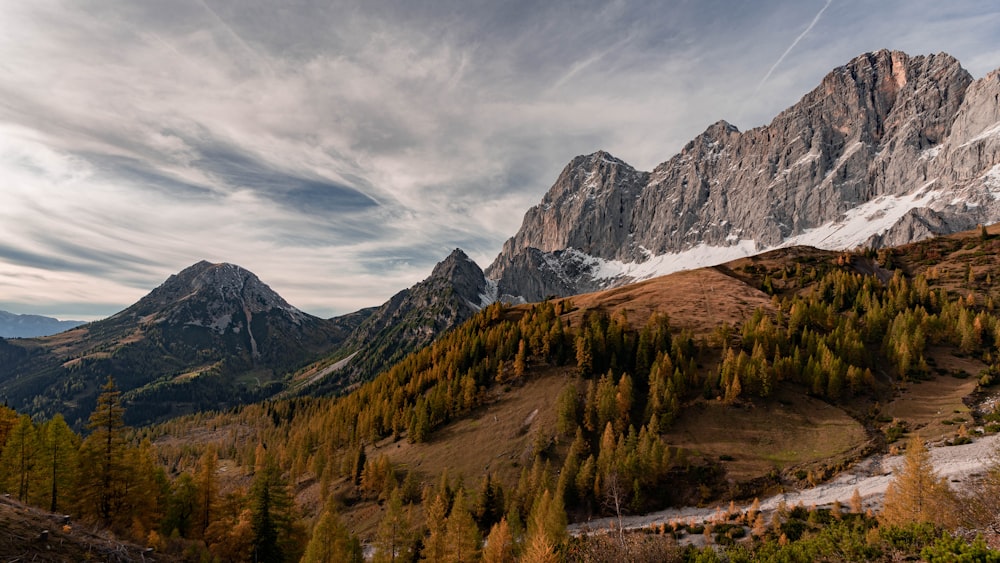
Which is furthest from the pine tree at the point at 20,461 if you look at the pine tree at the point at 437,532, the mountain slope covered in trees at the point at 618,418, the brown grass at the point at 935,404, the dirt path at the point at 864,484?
the brown grass at the point at 935,404

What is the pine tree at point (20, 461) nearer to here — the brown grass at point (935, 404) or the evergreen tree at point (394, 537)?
the evergreen tree at point (394, 537)

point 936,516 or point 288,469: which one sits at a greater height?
point 936,516

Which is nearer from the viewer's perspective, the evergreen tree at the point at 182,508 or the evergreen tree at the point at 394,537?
the evergreen tree at the point at 182,508

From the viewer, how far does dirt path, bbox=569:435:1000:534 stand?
63.3 meters

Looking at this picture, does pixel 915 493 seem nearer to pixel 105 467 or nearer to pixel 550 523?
pixel 550 523

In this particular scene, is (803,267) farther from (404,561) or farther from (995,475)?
(404,561)

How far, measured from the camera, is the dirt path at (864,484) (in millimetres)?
63312

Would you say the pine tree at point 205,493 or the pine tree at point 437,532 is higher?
the pine tree at point 205,493

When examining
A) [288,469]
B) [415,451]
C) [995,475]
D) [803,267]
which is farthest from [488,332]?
[803,267]

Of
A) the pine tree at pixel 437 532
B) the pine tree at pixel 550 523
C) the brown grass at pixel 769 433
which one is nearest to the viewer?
the pine tree at pixel 550 523

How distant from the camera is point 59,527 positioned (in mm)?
26484

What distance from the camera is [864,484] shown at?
6812 centimetres

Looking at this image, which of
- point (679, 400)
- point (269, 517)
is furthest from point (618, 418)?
point (269, 517)

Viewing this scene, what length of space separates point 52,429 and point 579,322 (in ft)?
413
